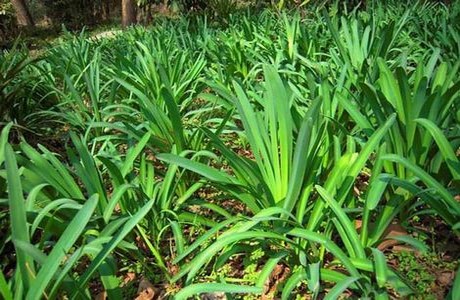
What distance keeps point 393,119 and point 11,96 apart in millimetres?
2483

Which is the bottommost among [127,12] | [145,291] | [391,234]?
[145,291]

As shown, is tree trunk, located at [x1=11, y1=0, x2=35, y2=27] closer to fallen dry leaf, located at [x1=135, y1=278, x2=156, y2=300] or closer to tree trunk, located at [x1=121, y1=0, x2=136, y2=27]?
tree trunk, located at [x1=121, y1=0, x2=136, y2=27]

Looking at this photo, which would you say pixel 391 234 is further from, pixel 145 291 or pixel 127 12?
pixel 127 12

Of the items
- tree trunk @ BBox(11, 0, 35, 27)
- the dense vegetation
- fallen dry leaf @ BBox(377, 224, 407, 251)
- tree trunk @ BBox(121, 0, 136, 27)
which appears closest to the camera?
the dense vegetation

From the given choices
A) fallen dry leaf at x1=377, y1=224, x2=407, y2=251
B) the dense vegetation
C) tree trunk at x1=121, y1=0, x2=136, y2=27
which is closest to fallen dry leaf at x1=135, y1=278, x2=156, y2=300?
the dense vegetation

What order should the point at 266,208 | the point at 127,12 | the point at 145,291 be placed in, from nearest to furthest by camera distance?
the point at 266,208, the point at 145,291, the point at 127,12

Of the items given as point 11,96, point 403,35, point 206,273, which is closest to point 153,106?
point 206,273

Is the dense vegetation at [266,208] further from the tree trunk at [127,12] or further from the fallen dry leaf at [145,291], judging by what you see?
the tree trunk at [127,12]

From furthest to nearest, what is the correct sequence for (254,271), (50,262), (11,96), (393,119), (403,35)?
(403,35) → (11,96) → (254,271) → (393,119) → (50,262)

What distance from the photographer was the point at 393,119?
4.14 ft

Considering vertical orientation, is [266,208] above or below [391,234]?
above

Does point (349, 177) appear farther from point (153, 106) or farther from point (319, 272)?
point (153, 106)

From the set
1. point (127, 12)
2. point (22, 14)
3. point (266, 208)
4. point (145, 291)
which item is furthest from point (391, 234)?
point (22, 14)

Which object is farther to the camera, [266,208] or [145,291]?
[145,291]
